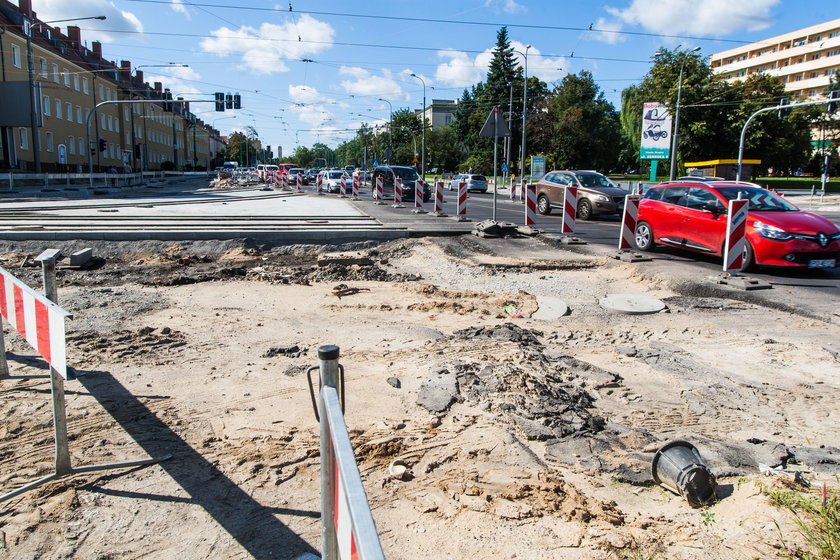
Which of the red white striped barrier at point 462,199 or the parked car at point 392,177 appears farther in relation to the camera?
the parked car at point 392,177

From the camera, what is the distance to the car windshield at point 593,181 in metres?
22.7

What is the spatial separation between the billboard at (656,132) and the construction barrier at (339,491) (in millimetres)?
44549

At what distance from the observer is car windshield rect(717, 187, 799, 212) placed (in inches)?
433

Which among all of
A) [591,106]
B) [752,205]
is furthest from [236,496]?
[591,106]

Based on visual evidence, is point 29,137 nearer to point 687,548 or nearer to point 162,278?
point 162,278

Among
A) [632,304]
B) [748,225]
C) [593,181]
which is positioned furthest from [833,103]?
[632,304]

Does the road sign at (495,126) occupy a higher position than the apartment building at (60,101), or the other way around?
the apartment building at (60,101)

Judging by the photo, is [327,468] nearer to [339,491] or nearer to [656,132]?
[339,491]

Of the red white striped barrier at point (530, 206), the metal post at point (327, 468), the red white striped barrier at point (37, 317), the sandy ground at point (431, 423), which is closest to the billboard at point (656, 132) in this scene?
the red white striped barrier at point (530, 206)

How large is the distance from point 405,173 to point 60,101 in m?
39.3

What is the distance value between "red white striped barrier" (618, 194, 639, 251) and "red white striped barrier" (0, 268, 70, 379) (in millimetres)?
11027

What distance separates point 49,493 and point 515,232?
12.9 m

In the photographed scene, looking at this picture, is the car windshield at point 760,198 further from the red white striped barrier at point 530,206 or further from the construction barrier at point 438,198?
the construction barrier at point 438,198

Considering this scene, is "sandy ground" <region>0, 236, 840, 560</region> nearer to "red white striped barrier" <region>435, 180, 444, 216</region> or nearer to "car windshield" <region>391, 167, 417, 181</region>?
"red white striped barrier" <region>435, 180, 444, 216</region>
